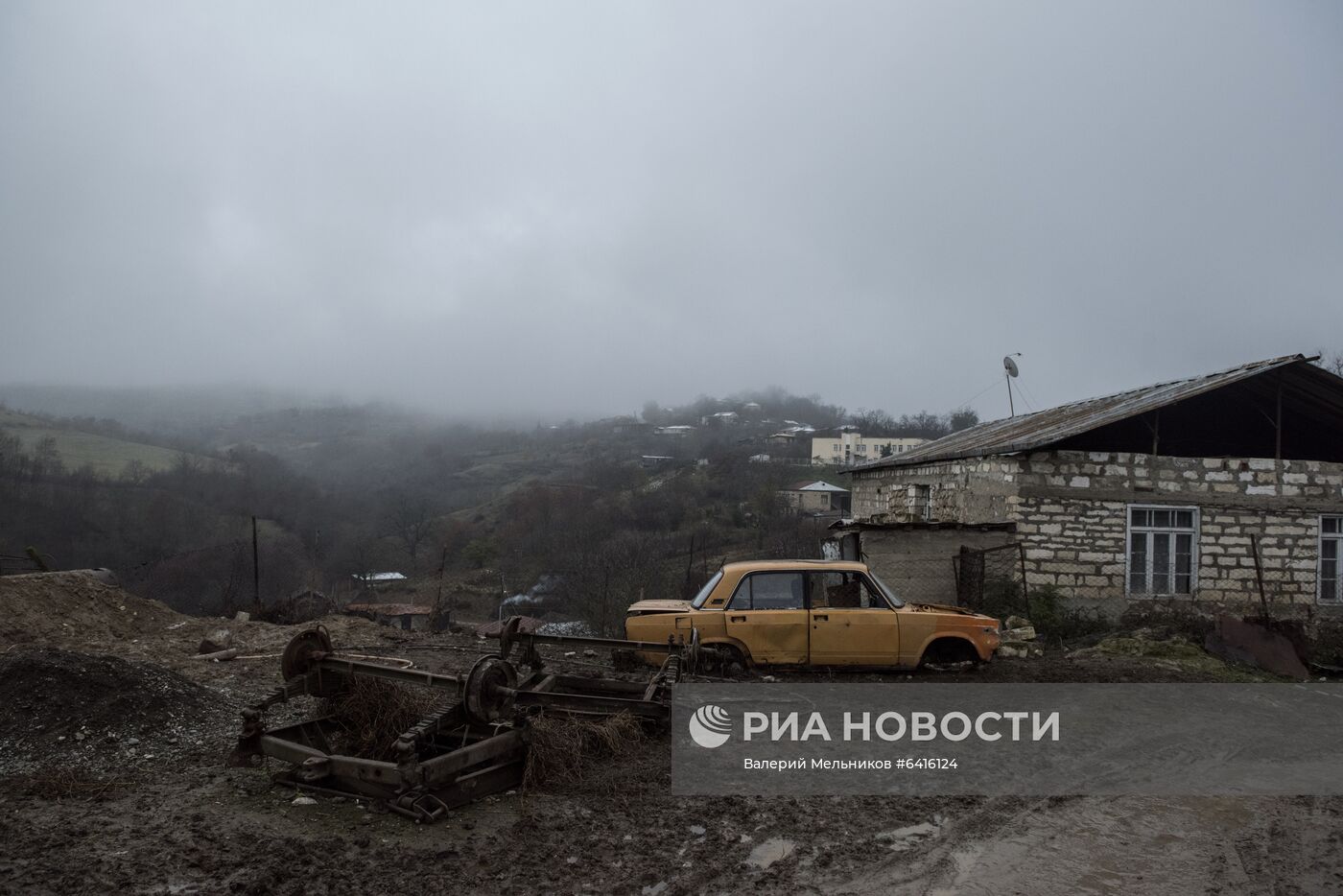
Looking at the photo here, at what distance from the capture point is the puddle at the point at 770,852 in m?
4.84

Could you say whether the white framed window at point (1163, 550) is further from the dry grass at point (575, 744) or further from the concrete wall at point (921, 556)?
the dry grass at point (575, 744)

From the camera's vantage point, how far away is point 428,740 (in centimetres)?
611

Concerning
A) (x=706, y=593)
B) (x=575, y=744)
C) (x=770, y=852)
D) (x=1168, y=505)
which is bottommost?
(x=770, y=852)

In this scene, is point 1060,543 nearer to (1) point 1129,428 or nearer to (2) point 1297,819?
(1) point 1129,428

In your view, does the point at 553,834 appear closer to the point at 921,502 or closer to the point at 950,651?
the point at 950,651

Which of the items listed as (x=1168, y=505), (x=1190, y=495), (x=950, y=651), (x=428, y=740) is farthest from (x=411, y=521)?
(x=428, y=740)

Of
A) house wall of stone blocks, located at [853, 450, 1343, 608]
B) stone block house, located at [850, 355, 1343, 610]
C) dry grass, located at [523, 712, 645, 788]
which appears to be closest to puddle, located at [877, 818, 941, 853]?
dry grass, located at [523, 712, 645, 788]

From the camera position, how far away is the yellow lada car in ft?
31.0

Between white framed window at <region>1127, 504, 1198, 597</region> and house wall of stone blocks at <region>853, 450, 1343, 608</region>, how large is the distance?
10 cm

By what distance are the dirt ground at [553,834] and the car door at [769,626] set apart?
2533 millimetres

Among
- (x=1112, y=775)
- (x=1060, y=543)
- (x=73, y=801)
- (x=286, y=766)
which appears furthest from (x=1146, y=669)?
(x=73, y=801)

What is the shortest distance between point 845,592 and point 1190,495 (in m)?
7.95

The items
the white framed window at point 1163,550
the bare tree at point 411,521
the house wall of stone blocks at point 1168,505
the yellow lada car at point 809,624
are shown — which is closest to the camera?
the yellow lada car at point 809,624

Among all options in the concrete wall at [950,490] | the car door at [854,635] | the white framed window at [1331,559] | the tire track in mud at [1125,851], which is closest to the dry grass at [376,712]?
the tire track in mud at [1125,851]
